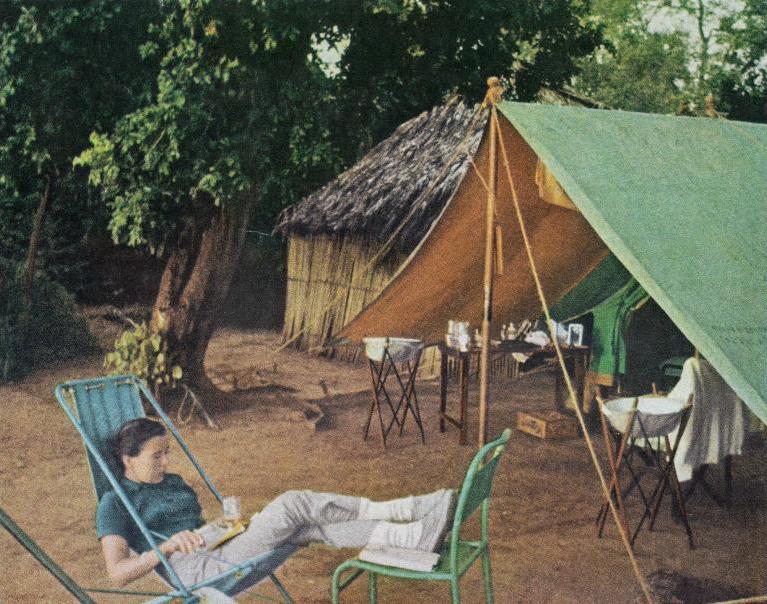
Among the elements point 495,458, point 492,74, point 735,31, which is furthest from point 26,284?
point 735,31

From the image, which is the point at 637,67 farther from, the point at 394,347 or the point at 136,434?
the point at 136,434

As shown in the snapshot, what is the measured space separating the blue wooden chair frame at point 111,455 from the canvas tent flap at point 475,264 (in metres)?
2.38

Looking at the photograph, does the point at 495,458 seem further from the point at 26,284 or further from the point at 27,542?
the point at 26,284

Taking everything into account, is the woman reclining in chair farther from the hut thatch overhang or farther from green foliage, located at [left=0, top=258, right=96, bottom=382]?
green foliage, located at [left=0, top=258, right=96, bottom=382]

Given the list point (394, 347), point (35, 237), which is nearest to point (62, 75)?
point (35, 237)

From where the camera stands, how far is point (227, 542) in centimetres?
349

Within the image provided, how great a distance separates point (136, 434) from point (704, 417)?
311 centimetres

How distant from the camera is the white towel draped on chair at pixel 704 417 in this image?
5.10 meters

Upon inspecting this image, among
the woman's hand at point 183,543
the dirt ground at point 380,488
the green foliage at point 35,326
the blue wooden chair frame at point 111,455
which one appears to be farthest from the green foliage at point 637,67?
the woman's hand at point 183,543

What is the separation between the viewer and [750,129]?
5645 mm

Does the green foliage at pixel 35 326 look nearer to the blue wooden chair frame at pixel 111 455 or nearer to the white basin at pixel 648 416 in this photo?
the blue wooden chair frame at pixel 111 455

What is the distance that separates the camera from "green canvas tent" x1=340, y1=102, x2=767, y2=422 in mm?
3855

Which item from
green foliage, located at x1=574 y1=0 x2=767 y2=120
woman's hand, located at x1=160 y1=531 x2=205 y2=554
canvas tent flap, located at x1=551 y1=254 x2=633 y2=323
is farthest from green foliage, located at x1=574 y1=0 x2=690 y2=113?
woman's hand, located at x1=160 y1=531 x2=205 y2=554

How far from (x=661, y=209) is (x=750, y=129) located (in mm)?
1604
